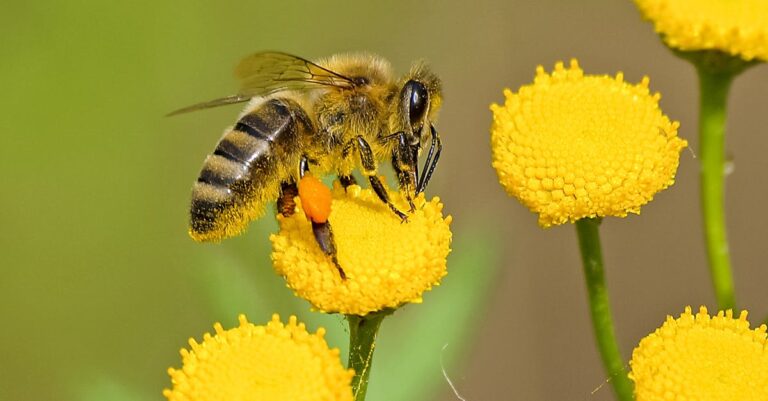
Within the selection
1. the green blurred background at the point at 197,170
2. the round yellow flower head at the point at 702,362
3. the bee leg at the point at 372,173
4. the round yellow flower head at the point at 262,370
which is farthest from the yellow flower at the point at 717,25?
the green blurred background at the point at 197,170

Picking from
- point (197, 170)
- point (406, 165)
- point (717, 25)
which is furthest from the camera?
point (197, 170)

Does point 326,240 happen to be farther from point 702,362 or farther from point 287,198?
point 702,362

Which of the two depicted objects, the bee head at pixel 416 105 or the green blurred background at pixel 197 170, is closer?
the bee head at pixel 416 105

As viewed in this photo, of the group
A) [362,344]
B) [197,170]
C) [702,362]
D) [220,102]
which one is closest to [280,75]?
[220,102]

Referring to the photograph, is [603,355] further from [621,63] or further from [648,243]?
[621,63]

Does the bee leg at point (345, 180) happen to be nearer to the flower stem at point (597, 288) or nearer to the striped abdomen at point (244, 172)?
the striped abdomen at point (244, 172)

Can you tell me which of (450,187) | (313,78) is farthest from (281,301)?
(450,187)
